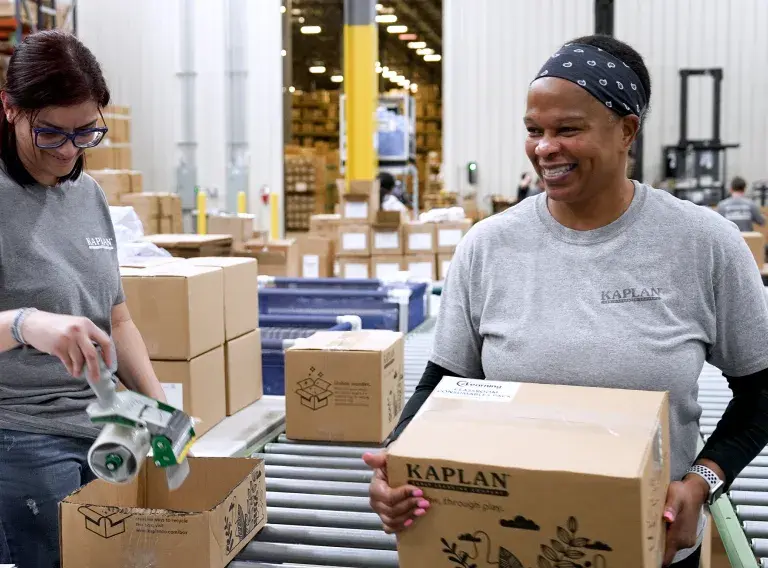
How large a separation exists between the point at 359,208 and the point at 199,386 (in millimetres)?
6043

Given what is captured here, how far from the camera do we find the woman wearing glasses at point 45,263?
171 cm

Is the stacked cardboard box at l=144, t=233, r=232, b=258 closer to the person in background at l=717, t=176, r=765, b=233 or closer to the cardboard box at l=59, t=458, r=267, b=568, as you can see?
the cardboard box at l=59, t=458, r=267, b=568

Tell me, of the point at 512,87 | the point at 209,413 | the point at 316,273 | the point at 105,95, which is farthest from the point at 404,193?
the point at 105,95

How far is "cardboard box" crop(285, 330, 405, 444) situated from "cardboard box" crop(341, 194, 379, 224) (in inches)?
234

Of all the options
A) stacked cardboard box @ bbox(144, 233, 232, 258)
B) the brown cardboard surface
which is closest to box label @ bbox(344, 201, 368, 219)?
stacked cardboard box @ bbox(144, 233, 232, 258)

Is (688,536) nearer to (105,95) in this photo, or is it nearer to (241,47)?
(105,95)

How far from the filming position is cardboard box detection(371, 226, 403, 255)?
9453mm

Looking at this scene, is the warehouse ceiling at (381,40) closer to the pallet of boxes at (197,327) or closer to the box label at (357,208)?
the box label at (357,208)

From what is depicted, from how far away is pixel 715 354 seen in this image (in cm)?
154

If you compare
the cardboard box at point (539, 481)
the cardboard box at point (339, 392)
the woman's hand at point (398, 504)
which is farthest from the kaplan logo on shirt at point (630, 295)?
the cardboard box at point (339, 392)

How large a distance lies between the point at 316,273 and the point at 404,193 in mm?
2433

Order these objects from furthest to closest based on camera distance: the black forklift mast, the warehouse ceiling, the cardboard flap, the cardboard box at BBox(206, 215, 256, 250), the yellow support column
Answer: the warehouse ceiling, the black forklift mast, the yellow support column, the cardboard box at BBox(206, 215, 256, 250), the cardboard flap

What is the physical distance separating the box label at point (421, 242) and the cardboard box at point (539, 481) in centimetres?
820

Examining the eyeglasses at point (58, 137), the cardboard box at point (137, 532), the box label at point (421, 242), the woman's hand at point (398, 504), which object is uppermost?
the eyeglasses at point (58, 137)
